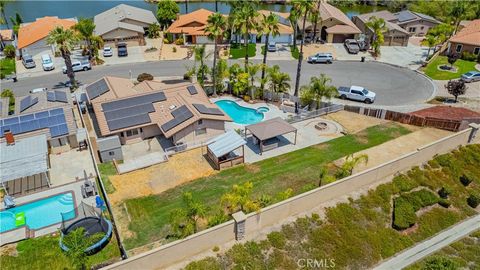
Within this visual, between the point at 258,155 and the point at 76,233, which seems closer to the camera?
the point at 76,233

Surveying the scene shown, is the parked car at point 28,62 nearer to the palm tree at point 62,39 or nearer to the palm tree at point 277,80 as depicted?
the palm tree at point 62,39

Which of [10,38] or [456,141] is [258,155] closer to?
[456,141]

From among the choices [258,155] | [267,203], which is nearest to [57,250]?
[267,203]

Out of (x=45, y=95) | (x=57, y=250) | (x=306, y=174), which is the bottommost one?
(x=57, y=250)

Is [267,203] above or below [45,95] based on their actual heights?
below

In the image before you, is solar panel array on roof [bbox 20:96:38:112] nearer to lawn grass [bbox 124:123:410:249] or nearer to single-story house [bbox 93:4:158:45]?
lawn grass [bbox 124:123:410:249]

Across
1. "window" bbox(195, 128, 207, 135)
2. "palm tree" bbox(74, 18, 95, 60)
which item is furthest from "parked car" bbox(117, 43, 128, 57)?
"window" bbox(195, 128, 207, 135)

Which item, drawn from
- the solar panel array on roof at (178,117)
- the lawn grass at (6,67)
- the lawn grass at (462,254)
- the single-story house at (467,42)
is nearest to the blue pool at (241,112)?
the solar panel array on roof at (178,117)

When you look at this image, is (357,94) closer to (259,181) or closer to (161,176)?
(259,181)
